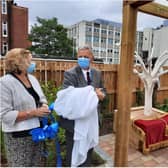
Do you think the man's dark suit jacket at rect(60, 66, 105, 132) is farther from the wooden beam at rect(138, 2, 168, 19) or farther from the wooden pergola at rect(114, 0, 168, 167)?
the wooden beam at rect(138, 2, 168, 19)

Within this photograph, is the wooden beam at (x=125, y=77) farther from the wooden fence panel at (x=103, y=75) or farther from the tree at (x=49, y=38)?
the tree at (x=49, y=38)

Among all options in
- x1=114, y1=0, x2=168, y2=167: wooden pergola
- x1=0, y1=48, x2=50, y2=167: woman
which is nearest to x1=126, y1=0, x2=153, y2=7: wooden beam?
x1=114, y1=0, x2=168, y2=167: wooden pergola

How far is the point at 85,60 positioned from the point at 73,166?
0.89 m

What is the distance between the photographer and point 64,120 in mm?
1402

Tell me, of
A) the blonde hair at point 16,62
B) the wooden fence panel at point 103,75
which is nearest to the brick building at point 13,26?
the wooden fence panel at point 103,75

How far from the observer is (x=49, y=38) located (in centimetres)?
1886

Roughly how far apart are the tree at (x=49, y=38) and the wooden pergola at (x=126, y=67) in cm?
1813

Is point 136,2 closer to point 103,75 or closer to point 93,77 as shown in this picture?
point 93,77

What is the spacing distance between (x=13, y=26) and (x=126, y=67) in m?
18.1

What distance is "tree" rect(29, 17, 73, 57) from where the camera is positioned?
18.6 meters

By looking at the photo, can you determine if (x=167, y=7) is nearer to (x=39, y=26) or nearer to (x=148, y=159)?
(x=148, y=159)

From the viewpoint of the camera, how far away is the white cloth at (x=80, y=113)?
4.10 ft

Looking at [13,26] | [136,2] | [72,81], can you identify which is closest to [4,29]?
[13,26]

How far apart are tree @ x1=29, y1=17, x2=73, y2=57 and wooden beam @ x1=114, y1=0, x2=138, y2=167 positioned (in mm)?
18143
